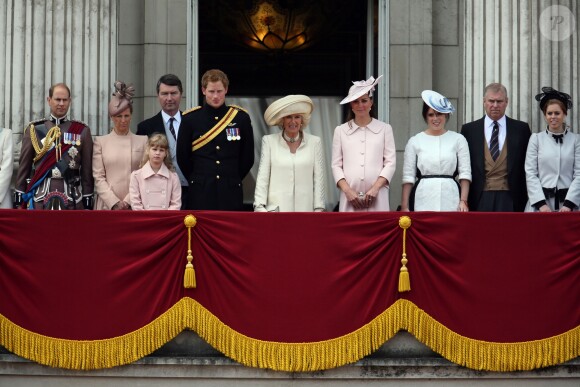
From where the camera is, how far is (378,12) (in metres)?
16.4

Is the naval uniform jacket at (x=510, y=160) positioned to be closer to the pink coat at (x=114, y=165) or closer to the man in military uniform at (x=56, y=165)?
the pink coat at (x=114, y=165)

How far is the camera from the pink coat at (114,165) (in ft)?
44.3

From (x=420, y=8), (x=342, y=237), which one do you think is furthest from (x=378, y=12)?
(x=342, y=237)

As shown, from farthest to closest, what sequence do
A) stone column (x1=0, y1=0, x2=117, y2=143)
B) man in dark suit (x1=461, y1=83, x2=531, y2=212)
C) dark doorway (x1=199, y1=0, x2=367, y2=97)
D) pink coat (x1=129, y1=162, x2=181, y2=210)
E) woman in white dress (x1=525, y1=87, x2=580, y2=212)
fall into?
dark doorway (x1=199, y1=0, x2=367, y2=97), stone column (x1=0, y1=0, x2=117, y2=143), man in dark suit (x1=461, y1=83, x2=531, y2=212), woman in white dress (x1=525, y1=87, x2=580, y2=212), pink coat (x1=129, y1=162, x2=181, y2=210)

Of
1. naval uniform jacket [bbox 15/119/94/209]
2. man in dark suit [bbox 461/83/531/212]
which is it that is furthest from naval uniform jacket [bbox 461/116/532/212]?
naval uniform jacket [bbox 15/119/94/209]

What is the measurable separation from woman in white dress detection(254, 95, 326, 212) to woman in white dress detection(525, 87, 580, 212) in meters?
2.07

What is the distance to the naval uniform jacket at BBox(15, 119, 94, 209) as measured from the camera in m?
13.5

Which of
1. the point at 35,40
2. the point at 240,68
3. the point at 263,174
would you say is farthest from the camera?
the point at 240,68

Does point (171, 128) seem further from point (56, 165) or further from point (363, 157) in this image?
point (363, 157)

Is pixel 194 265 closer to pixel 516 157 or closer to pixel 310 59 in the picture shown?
pixel 516 157

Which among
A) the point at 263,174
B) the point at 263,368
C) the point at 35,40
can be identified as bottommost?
the point at 263,368

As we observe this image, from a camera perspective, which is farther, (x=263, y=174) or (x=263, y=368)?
(x=263, y=174)

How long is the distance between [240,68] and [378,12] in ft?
12.1

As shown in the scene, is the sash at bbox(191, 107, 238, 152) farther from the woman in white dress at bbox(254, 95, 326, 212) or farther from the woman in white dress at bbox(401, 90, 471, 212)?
the woman in white dress at bbox(401, 90, 471, 212)
